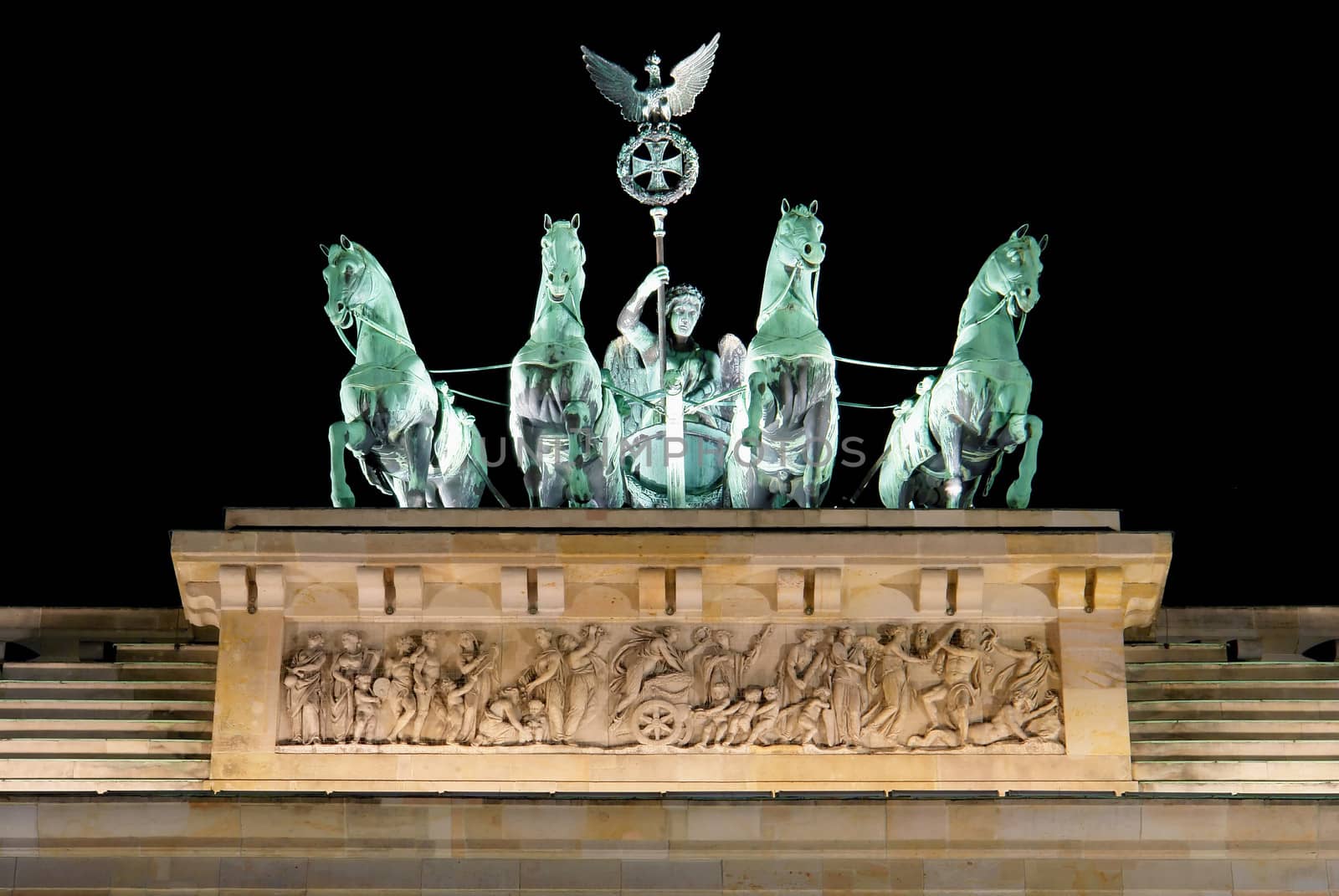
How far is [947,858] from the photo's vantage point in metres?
17.1

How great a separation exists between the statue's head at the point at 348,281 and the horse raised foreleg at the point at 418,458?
3.35ft

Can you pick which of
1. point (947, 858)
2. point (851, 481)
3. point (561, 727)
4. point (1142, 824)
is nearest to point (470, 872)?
point (561, 727)

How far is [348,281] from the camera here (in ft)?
67.5

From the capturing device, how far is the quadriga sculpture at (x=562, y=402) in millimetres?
20484

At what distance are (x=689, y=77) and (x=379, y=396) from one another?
14.6 ft

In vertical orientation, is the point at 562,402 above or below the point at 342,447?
above

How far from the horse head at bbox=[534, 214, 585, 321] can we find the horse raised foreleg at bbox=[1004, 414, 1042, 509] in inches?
134

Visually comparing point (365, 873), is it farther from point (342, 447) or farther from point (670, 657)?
point (342, 447)

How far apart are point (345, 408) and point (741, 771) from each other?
4171 millimetres

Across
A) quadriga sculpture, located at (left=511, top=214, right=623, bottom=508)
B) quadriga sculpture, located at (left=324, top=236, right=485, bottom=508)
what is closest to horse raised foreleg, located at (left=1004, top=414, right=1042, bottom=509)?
quadriga sculpture, located at (left=511, top=214, right=623, bottom=508)

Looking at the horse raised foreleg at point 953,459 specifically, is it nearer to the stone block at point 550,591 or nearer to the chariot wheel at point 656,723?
the chariot wheel at point 656,723

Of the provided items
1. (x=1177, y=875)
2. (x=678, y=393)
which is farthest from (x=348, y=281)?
(x=1177, y=875)

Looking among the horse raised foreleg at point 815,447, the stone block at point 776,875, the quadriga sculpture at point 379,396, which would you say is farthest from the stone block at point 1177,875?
the quadriga sculpture at point 379,396

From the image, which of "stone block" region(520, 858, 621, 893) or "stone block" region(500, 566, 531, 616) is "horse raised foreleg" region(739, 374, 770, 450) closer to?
"stone block" region(500, 566, 531, 616)
